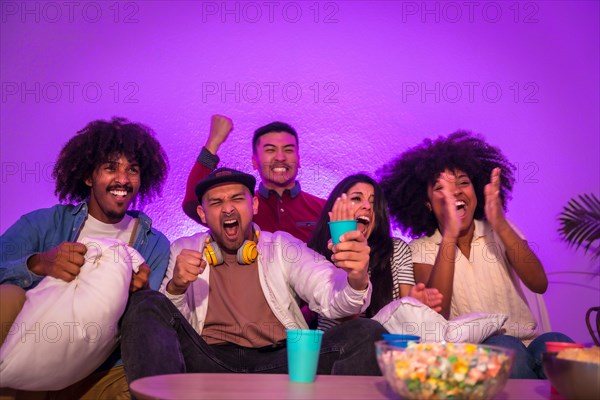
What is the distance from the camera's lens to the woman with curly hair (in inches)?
131

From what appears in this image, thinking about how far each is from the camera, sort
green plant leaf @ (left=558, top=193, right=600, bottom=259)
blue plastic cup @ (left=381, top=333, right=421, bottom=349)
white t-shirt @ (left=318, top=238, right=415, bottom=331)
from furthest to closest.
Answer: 1. green plant leaf @ (left=558, top=193, right=600, bottom=259)
2. white t-shirt @ (left=318, top=238, right=415, bottom=331)
3. blue plastic cup @ (left=381, top=333, right=421, bottom=349)

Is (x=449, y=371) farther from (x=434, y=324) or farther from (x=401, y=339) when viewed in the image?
(x=434, y=324)

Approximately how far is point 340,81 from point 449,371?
10.2 ft

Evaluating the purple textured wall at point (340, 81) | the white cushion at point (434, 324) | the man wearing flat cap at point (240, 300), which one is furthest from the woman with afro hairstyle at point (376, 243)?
the purple textured wall at point (340, 81)

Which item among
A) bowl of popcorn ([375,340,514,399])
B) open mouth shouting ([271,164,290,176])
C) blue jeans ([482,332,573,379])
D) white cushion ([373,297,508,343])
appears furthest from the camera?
open mouth shouting ([271,164,290,176])

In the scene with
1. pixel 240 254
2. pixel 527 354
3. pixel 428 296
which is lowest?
pixel 527 354

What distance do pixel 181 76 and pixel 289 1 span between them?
845 millimetres

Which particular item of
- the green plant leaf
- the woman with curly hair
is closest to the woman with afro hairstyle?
the woman with curly hair

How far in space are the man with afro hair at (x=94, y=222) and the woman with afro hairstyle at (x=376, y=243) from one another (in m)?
0.78

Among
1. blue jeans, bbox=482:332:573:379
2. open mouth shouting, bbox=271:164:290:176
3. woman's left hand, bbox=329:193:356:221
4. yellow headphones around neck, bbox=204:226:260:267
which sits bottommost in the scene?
blue jeans, bbox=482:332:573:379

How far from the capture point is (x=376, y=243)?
3506 millimetres

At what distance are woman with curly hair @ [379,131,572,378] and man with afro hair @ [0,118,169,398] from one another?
4.26ft

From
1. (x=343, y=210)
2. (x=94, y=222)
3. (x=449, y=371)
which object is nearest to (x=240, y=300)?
(x=343, y=210)

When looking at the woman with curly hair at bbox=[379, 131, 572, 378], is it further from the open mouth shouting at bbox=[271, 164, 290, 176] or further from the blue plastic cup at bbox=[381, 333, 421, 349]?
the blue plastic cup at bbox=[381, 333, 421, 349]
